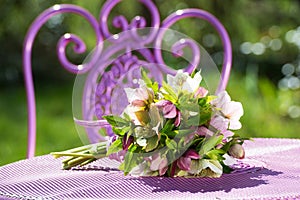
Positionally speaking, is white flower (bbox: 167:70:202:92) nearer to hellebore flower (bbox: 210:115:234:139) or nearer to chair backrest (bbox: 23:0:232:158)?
hellebore flower (bbox: 210:115:234:139)

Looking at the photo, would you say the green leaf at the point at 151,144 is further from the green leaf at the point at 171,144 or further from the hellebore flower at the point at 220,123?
the hellebore flower at the point at 220,123

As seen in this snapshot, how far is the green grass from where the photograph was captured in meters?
4.36

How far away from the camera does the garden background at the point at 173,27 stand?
469 centimetres

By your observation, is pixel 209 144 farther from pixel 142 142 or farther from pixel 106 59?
pixel 106 59

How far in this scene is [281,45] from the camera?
17.4 feet

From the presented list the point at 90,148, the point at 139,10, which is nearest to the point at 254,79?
Result: the point at 139,10

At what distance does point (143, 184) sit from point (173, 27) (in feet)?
12.8

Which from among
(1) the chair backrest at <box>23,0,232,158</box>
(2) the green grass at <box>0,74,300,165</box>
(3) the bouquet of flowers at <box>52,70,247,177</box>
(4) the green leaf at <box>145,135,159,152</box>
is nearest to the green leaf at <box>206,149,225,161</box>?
(3) the bouquet of flowers at <box>52,70,247,177</box>

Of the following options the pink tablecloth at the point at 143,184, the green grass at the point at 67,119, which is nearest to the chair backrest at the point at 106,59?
the pink tablecloth at the point at 143,184

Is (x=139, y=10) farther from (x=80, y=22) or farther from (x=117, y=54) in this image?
(x=117, y=54)

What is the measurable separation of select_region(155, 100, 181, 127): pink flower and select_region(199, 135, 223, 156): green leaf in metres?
0.07

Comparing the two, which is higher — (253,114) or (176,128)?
(176,128)

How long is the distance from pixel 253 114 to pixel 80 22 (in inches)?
57.0

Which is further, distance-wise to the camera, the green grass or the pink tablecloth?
the green grass
